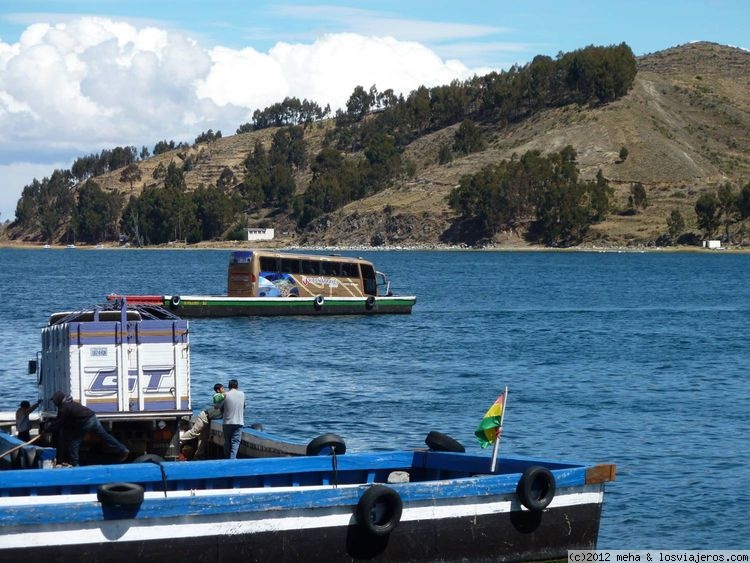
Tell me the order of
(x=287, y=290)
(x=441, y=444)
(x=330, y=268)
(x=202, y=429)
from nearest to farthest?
(x=441, y=444)
(x=202, y=429)
(x=287, y=290)
(x=330, y=268)

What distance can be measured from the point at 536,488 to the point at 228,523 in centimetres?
436

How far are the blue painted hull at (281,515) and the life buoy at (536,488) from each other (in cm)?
12

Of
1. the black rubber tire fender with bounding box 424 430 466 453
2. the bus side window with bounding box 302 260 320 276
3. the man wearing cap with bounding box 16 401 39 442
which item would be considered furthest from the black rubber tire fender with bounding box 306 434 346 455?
the bus side window with bounding box 302 260 320 276

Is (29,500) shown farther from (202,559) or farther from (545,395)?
(545,395)

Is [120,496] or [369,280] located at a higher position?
[369,280]

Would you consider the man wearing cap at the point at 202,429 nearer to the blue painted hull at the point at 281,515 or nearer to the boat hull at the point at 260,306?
the blue painted hull at the point at 281,515

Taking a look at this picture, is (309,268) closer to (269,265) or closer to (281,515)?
(269,265)

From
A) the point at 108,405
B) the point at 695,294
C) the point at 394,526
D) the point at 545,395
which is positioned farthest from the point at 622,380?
the point at 695,294

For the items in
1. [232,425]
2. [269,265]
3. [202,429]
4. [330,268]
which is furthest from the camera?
[330,268]

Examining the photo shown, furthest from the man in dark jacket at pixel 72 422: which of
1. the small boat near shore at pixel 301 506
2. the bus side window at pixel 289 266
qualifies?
the bus side window at pixel 289 266

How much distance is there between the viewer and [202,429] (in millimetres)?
24297

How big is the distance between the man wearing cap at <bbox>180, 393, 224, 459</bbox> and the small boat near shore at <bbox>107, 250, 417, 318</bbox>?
42.5 m

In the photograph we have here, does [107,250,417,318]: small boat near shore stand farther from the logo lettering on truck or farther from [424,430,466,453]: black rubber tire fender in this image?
[424,430,466,453]: black rubber tire fender

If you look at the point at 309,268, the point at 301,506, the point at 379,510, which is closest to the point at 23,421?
the point at 301,506
